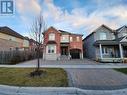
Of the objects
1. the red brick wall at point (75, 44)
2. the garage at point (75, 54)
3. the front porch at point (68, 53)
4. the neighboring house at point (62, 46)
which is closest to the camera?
the neighboring house at point (62, 46)

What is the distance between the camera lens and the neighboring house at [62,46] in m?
29.5

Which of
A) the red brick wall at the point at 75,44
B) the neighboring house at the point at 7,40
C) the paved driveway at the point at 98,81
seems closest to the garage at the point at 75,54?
the red brick wall at the point at 75,44

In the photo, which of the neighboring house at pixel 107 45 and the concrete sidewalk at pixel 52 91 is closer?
the concrete sidewalk at pixel 52 91

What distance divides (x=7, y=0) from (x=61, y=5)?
225 inches

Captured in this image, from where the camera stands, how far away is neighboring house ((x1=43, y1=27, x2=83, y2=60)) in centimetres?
2945

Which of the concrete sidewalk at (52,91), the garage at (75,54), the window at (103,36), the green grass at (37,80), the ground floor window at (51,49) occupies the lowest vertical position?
the concrete sidewalk at (52,91)

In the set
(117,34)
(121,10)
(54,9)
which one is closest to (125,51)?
(117,34)

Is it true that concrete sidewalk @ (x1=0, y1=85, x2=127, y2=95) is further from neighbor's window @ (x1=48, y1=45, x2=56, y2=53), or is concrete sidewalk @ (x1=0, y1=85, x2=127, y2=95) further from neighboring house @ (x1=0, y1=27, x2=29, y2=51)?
neighboring house @ (x1=0, y1=27, x2=29, y2=51)

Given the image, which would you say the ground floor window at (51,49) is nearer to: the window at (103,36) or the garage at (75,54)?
the garage at (75,54)

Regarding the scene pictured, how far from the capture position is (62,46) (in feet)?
105

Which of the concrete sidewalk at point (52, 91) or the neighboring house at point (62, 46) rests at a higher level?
the neighboring house at point (62, 46)

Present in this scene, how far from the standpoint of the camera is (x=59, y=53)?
98.2 ft

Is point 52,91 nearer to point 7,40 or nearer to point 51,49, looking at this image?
point 51,49

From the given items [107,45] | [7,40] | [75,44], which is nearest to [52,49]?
[75,44]
